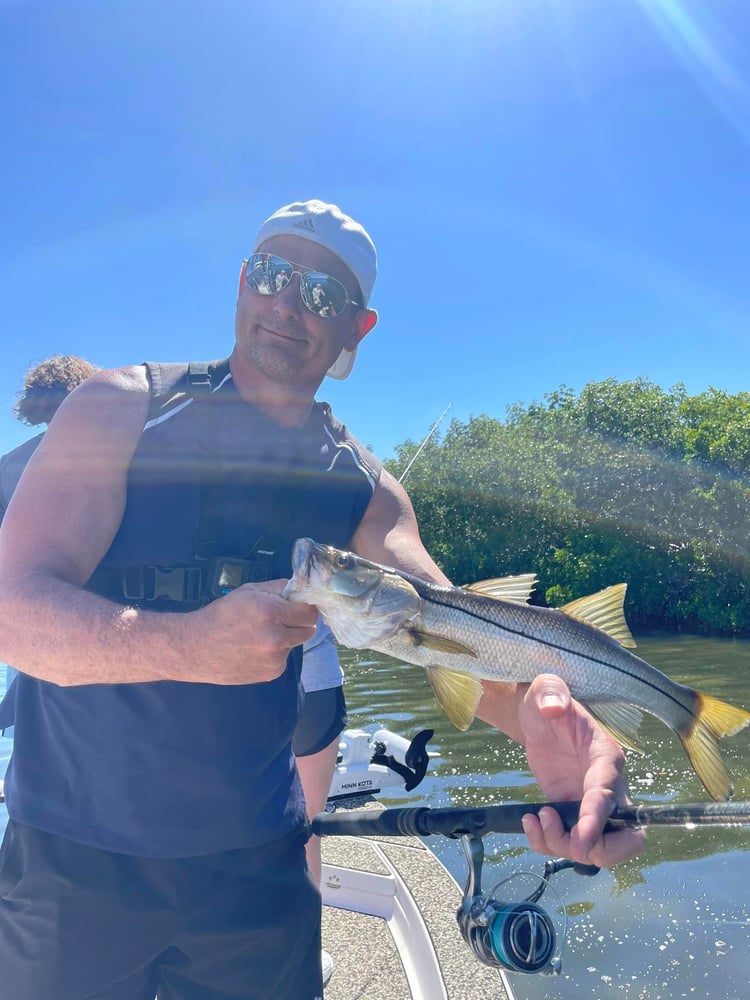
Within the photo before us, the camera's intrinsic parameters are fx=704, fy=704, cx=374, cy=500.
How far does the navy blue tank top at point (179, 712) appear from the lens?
216 centimetres

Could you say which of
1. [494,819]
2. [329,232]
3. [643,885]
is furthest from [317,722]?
[643,885]

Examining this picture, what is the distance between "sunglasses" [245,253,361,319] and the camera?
2742 millimetres

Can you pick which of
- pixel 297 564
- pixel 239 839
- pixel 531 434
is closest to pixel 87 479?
pixel 297 564

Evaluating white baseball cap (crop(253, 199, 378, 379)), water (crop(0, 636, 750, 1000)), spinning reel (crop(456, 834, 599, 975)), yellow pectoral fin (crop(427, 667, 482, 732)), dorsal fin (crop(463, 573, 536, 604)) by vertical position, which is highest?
white baseball cap (crop(253, 199, 378, 379))

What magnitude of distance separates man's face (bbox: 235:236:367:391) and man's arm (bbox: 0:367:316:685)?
2.43ft

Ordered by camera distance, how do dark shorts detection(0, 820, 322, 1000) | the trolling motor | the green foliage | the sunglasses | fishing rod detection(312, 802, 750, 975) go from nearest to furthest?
1. dark shorts detection(0, 820, 322, 1000)
2. fishing rod detection(312, 802, 750, 975)
3. the sunglasses
4. the trolling motor
5. the green foliage

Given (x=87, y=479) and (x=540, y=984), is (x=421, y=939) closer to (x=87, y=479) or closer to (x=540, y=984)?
(x=540, y=984)

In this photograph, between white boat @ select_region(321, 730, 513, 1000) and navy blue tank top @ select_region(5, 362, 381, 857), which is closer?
navy blue tank top @ select_region(5, 362, 381, 857)

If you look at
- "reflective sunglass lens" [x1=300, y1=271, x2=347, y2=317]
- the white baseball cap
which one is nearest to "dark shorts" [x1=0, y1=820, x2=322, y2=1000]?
"reflective sunglass lens" [x1=300, y1=271, x2=347, y2=317]

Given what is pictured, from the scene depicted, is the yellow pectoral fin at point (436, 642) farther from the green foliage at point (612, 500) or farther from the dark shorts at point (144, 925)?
the green foliage at point (612, 500)

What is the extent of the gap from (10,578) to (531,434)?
128 ft

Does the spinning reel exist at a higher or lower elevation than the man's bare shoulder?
lower

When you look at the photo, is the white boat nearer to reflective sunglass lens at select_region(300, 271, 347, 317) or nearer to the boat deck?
the boat deck

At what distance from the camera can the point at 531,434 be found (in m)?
39.4
